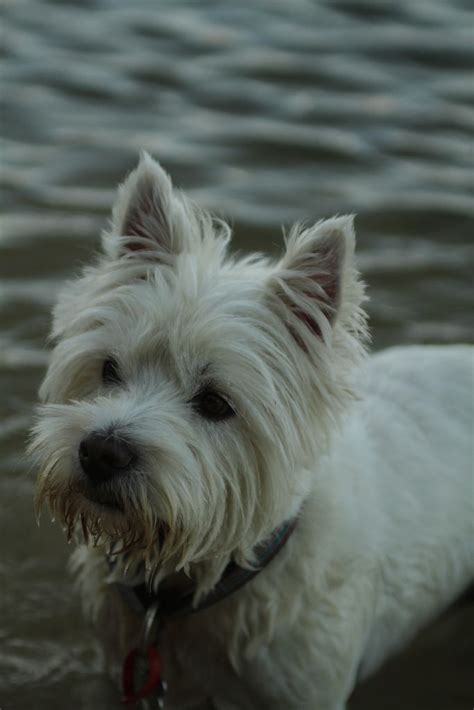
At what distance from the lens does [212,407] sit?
3.38 metres

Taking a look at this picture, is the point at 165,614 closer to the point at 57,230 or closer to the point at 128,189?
the point at 128,189

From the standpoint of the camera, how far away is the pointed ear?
3.37m

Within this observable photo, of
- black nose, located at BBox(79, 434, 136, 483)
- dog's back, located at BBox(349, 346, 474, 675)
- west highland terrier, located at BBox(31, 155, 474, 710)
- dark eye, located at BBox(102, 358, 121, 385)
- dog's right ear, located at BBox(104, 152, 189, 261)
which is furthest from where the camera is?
dog's back, located at BBox(349, 346, 474, 675)

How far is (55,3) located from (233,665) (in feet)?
27.6

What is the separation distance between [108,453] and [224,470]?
364 mm

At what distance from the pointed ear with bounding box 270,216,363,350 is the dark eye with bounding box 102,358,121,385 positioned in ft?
1.54

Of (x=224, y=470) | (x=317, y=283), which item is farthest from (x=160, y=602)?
(x=317, y=283)

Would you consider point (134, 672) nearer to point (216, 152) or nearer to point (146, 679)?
point (146, 679)

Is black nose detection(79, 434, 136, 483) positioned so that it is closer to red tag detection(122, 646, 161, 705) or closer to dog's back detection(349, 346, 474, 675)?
red tag detection(122, 646, 161, 705)

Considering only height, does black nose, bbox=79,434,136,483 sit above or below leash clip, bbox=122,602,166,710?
above

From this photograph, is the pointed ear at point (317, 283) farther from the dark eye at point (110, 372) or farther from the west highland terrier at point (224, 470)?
the dark eye at point (110, 372)

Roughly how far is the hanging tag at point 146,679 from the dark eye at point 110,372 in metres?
0.79

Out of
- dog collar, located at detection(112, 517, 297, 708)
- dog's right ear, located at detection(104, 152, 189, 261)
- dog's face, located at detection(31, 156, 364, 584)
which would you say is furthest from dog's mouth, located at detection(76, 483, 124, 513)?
dog's right ear, located at detection(104, 152, 189, 261)

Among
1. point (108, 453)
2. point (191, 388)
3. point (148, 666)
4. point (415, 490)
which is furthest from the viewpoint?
point (415, 490)
